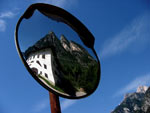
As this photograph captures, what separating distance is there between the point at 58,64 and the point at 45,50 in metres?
0.46

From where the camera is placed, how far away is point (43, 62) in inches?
170

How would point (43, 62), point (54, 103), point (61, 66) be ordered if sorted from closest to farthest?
1. point (54, 103)
2. point (43, 62)
3. point (61, 66)

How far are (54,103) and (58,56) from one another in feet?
4.30

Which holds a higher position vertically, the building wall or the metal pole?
the building wall

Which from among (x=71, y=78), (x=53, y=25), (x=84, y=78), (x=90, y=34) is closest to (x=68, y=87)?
(x=71, y=78)

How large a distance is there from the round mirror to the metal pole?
0.10 m

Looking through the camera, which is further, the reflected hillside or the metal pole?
the reflected hillside

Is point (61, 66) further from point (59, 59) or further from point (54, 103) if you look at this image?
point (54, 103)

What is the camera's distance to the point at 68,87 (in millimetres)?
4309

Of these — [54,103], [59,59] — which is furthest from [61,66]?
[54,103]

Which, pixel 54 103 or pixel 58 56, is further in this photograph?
pixel 58 56

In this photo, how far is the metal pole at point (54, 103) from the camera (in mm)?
3644

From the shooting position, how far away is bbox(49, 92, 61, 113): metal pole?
364cm

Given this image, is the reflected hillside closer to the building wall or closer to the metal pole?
the building wall
